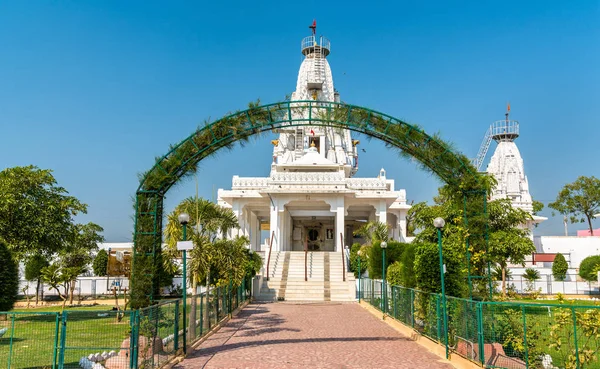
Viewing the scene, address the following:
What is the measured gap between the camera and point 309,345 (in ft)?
41.5

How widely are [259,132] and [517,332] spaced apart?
23.7 feet

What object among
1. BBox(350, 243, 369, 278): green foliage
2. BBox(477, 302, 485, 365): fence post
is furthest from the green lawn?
BBox(350, 243, 369, 278): green foliage

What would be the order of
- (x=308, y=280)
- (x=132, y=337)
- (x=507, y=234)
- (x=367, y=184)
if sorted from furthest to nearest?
(x=367, y=184)
(x=507, y=234)
(x=308, y=280)
(x=132, y=337)

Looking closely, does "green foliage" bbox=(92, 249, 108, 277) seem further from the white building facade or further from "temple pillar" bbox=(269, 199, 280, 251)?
"temple pillar" bbox=(269, 199, 280, 251)

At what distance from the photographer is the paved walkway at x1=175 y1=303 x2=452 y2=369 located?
10.4 meters

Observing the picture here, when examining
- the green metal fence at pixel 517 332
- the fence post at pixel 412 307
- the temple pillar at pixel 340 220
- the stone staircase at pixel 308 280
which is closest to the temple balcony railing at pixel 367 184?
the temple pillar at pixel 340 220

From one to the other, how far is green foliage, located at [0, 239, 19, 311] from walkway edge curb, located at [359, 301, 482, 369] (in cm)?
1019

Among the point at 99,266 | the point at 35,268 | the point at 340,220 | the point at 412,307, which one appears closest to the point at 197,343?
the point at 412,307

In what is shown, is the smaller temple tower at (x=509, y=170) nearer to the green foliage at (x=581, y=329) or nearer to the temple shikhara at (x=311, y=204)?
the temple shikhara at (x=311, y=204)

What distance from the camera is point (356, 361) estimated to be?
418 inches

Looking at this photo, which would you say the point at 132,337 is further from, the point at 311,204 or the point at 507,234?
the point at 311,204

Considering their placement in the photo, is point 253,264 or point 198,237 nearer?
point 198,237

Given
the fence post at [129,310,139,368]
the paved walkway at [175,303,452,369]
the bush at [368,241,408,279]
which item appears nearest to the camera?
the fence post at [129,310,139,368]

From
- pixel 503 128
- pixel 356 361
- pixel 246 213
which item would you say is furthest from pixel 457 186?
pixel 503 128
